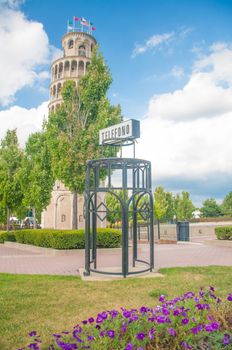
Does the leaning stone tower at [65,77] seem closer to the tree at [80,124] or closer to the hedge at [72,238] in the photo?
the tree at [80,124]

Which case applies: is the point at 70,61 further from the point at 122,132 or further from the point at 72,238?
the point at 122,132

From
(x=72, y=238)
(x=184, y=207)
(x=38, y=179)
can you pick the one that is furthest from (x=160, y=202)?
(x=72, y=238)

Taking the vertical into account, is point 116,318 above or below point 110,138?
below

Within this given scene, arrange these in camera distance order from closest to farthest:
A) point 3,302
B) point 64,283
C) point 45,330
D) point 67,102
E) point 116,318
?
point 116,318 → point 45,330 → point 3,302 → point 64,283 → point 67,102

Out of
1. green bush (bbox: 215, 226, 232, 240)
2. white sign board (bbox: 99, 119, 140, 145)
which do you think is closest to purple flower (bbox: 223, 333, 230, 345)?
white sign board (bbox: 99, 119, 140, 145)

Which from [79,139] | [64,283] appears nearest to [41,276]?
[64,283]

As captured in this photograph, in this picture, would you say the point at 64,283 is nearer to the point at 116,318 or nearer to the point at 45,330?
the point at 45,330

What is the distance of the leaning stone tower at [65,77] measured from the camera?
46000mm

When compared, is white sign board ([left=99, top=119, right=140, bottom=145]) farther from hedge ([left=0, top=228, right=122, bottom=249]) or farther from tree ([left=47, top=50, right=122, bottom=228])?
tree ([left=47, top=50, right=122, bottom=228])

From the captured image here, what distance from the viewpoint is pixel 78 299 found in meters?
6.72

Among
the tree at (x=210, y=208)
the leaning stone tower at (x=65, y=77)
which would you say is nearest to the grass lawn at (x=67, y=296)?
the leaning stone tower at (x=65, y=77)

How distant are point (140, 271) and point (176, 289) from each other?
195 cm

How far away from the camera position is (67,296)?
699 cm

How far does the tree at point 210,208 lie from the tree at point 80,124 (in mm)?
56378
